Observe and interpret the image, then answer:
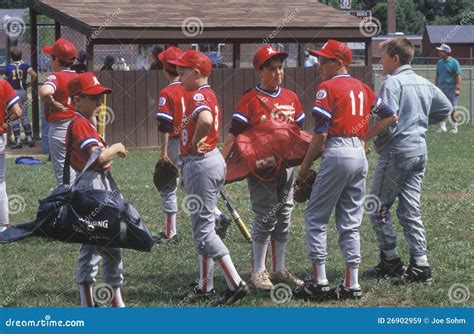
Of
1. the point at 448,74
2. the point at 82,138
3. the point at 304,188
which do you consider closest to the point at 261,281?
the point at 304,188

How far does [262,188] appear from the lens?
24.9 feet

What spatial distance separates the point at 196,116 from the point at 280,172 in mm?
1011

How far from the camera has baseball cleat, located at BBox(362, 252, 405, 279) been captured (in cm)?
802

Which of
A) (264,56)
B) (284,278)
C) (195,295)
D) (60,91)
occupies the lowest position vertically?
(284,278)

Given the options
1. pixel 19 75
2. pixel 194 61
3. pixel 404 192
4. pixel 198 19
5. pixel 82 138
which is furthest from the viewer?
pixel 198 19

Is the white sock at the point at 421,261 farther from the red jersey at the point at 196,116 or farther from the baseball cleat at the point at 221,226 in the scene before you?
the baseball cleat at the point at 221,226

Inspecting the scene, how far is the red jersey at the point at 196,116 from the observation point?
6984 millimetres

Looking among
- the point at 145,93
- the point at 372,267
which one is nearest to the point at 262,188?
the point at 372,267

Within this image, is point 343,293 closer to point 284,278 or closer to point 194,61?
point 284,278

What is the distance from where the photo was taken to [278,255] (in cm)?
797

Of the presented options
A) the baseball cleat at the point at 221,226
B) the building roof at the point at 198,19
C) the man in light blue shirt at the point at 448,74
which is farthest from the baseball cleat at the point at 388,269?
the man in light blue shirt at the point at 448,74

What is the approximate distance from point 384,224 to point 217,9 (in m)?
14.3

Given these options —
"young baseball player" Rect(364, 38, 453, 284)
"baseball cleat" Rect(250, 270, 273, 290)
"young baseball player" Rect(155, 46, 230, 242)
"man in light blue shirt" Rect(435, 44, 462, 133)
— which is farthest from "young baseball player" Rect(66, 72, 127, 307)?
"man in light blue shirt" Rect(435, 44, 462, 133)

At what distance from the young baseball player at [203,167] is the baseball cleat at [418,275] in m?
1.57
